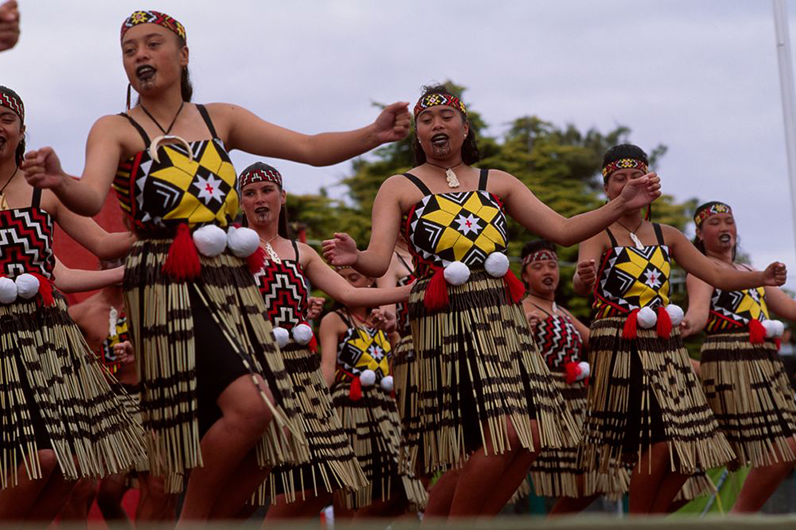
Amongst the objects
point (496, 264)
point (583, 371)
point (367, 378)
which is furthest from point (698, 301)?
point (496, 264)

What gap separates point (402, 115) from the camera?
3.68m

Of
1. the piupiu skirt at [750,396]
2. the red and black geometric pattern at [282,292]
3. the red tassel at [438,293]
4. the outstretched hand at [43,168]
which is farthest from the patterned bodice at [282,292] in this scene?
the piupiu skirt at [750,396]

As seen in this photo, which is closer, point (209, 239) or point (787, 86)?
point (209, 239)

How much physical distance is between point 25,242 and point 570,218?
1998 mm

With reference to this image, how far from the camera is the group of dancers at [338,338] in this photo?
137 inches

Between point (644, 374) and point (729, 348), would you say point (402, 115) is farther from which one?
point (729, 348)

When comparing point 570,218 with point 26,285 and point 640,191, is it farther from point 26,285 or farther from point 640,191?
point 26,285

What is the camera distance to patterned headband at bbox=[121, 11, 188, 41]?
3629 millimetres

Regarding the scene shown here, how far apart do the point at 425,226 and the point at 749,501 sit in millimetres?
2855

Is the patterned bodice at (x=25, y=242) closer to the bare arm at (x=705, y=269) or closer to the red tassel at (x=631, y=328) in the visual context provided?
the red tassel at (x=631, y=328)

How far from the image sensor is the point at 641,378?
A: 521cm

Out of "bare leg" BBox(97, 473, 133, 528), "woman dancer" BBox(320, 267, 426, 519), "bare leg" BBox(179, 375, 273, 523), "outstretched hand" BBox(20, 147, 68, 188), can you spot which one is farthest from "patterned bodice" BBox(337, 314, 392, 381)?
"outstretched hand" BBox(20, 147, 68, 188)

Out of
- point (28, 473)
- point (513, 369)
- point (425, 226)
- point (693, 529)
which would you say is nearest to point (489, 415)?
point (513, 369)

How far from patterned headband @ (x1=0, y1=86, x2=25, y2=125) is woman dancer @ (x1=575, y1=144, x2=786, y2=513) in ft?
7.93
